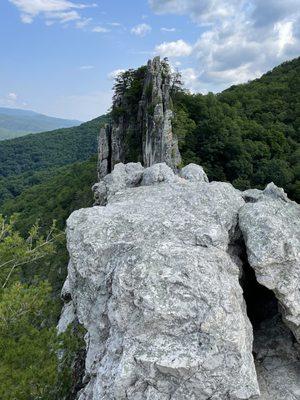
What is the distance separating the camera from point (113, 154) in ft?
150

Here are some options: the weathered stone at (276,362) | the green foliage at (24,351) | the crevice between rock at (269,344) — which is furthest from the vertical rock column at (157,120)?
the weathered stone at (276,362)

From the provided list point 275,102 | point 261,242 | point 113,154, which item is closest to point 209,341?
point 261,242

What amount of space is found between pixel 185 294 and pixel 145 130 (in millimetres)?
36995

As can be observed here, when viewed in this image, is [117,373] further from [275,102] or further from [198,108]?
[275,102]

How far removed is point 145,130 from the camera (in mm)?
45062

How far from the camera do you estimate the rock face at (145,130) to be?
42.0 m

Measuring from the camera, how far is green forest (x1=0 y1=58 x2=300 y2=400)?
11.9 metres

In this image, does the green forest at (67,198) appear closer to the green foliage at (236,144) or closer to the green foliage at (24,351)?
the green foliage at (24,351)

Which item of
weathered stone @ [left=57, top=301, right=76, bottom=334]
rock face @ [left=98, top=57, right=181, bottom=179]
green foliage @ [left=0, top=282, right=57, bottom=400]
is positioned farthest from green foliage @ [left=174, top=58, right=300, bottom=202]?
green foliage @ [left=0, top=282, right=57, bottom=400]

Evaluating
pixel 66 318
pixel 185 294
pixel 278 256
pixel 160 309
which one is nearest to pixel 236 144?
pixel 66 318

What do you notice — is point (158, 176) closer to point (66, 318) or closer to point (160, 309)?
point (66, 318)

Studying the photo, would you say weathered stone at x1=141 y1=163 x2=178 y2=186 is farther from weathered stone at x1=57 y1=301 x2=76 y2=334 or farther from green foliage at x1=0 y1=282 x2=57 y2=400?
green foliage at x1=0 y1=282 x2=57 y2=400

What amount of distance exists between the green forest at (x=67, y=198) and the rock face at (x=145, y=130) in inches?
155

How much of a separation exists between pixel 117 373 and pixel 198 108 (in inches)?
2192
